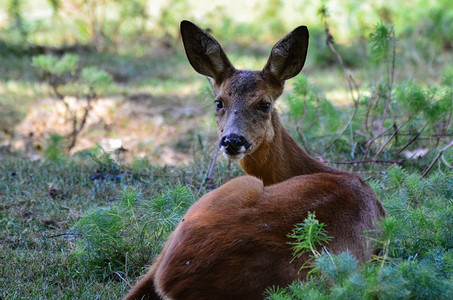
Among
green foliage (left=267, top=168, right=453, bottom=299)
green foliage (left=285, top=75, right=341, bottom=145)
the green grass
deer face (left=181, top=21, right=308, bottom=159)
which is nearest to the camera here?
green foliage (left=267, top=168, right=453, bottom=299)

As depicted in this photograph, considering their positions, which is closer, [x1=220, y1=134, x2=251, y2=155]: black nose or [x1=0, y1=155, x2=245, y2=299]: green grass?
[x1=0, y1=155, x2=245, y2=299]: green grass

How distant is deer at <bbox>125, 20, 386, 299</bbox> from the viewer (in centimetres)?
311

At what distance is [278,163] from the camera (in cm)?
472

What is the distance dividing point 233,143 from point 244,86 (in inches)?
23.0

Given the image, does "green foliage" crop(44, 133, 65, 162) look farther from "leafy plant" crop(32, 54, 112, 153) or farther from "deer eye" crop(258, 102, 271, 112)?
"deer eye" crop(258, 102, 271, 112)

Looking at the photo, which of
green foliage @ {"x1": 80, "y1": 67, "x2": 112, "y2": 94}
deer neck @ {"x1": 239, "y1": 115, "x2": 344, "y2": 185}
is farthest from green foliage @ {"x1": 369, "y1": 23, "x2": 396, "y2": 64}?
green foliage @ {"x1": 80, "y1": 67, "x2": 112, "y2": 94}

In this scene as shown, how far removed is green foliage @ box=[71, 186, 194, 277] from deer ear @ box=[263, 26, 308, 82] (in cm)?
124

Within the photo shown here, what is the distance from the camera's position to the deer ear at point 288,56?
489 cm

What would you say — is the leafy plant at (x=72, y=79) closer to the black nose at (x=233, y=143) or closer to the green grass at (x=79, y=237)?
the green grass at (x=79, y=237)

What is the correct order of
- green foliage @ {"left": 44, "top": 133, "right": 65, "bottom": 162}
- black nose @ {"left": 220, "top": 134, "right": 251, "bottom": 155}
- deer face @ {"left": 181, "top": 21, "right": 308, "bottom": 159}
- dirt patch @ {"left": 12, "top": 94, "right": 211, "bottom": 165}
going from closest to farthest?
black nose @ {"left": 220, "top": 134, "right": 251, "bottom": 155}, deer face @ {"left": 181, "top": 21, "right": 308, "bottom": 159}, green foliage @ {"left": 44, "top": 133, "right": 65, "bottom": 162}, dirt patch @ {"left": 12, "top": 94, "right": 211, "bottom": 165}

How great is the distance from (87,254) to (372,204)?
182cm

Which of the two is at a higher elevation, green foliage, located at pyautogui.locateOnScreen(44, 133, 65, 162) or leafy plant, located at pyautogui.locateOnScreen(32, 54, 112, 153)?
leafy plant, located at pyautogui.locateOnScreen(32, 54, 112, 153)

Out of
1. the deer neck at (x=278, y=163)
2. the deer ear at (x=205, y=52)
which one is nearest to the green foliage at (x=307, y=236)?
the deer neck at (x=278, y=163)

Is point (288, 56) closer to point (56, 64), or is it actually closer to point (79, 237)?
point (79, 237)
